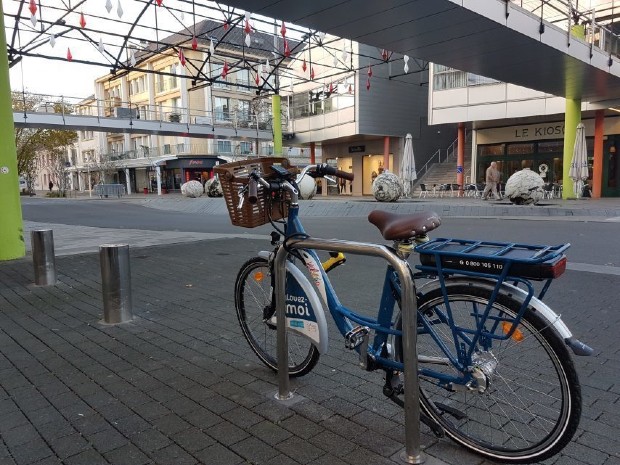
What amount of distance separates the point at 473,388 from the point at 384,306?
590 millimetres

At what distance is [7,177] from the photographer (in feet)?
26.8

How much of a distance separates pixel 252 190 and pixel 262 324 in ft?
4.26

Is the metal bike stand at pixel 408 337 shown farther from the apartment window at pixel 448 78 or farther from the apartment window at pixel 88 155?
the apartment window at pixel 88 155

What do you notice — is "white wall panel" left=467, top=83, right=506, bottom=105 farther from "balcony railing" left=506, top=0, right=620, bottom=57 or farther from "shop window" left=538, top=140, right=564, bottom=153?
"balcony railing" left=506, top=0, right=620, bottom=57

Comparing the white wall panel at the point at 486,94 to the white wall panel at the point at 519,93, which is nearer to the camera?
the white wall panel at the point at 519,93

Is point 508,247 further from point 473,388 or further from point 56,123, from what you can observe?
point 56,123

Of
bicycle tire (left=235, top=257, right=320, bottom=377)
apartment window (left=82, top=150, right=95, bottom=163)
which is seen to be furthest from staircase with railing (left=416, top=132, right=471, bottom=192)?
apartment window (left=82, top=150, right=95, bottom=163)

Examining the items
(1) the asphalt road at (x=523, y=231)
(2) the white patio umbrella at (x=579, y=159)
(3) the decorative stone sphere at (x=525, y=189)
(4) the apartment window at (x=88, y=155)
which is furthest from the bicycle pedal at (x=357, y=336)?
(4) the apartment window at (x=88, y=155)

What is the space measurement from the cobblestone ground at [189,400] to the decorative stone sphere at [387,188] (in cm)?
1378

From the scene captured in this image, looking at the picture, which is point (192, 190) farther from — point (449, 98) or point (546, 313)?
point (546, 313)

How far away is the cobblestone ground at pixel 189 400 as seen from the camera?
251 centimetres

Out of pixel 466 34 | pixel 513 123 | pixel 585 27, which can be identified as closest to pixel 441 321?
pixel 466 34

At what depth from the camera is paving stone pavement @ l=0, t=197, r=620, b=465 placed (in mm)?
2504

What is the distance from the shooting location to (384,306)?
2.61 meters
